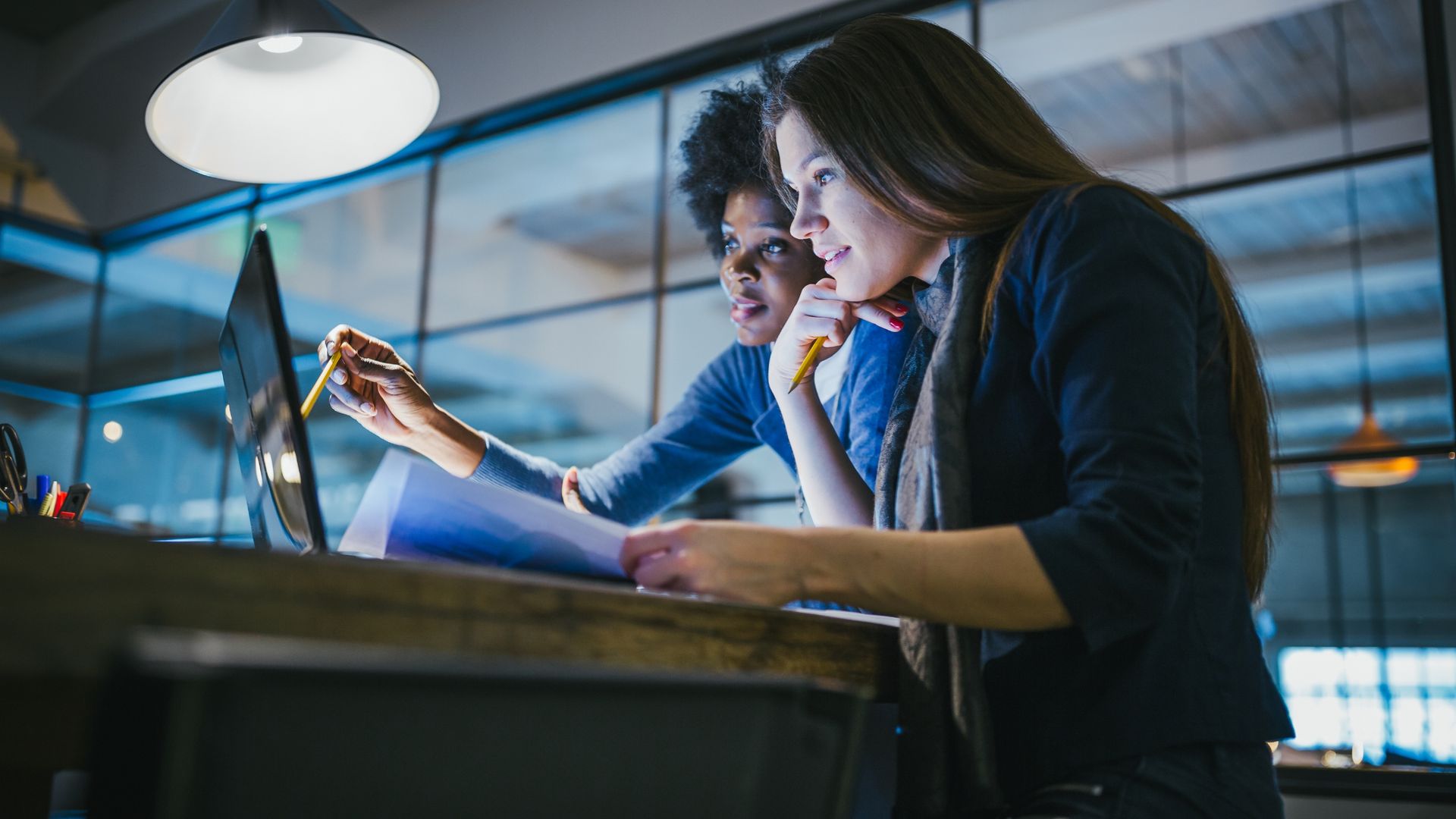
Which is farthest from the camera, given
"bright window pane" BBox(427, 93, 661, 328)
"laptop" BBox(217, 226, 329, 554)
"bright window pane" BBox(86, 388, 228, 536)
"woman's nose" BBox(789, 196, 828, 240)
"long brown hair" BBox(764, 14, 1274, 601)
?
"bright window pane" BBox(427, 93, 661, 328)

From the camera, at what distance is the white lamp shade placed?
169 centimetres

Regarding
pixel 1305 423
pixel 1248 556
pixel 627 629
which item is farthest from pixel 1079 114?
pixel 627 629

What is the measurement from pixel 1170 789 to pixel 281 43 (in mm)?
1489

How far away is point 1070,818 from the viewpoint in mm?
808

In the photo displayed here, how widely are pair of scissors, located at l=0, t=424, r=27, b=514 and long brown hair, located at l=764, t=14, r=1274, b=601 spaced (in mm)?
992

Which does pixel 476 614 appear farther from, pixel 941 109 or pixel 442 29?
pixel 442 29

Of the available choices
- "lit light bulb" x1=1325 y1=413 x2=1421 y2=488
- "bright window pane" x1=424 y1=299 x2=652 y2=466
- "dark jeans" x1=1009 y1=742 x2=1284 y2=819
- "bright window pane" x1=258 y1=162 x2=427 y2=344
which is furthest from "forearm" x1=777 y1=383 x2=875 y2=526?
"bright window pane" x1=424 y1=299 x2=652 y2=466

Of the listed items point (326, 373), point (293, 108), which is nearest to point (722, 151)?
point (293, 108)

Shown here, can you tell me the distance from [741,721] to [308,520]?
0.46 metres

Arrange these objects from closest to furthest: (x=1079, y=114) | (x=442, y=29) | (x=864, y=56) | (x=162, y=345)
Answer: (x=864, y=56) < (x=442, y=29) < (x=1079, y=114) < (x=162, y=345)

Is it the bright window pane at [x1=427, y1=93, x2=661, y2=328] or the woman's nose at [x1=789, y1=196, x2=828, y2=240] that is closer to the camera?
the woman's nose at [x1=789, y1=196, x2=828, y2=240]

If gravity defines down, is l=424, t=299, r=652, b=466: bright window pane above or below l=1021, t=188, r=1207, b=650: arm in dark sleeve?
above

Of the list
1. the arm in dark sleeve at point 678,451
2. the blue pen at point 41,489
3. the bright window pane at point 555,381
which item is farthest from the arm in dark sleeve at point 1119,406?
the bright window pane at point 555,381

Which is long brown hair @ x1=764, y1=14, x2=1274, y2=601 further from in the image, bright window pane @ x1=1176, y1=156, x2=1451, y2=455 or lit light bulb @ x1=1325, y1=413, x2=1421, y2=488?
bright window pane @ x1=1176, y1=156, x2=1451, y2=455
